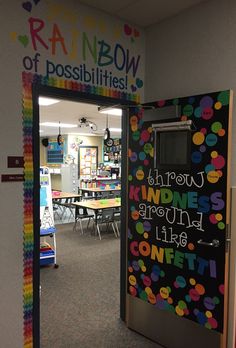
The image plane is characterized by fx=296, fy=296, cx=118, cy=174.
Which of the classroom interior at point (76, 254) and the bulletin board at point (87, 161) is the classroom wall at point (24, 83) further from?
the bulletin board at point (87, 161)

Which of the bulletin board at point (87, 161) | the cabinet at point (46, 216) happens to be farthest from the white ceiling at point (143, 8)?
the bulletin board at point (87, 161)

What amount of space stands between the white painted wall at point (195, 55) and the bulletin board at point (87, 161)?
999cm

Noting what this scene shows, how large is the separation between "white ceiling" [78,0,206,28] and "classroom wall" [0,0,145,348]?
0.50ft

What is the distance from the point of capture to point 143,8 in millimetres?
2506

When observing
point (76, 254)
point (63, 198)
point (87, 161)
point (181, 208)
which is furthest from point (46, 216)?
point (87, 161)

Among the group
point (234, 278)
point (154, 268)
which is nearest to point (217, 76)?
point (234, 278)

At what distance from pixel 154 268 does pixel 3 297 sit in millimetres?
1247

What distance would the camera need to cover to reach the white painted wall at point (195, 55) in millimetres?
2229

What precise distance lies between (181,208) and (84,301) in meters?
1.91

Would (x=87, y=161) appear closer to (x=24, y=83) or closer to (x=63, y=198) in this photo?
(x=63, y=198)

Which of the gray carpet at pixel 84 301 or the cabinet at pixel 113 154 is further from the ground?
the cabinet at pixel 113 154

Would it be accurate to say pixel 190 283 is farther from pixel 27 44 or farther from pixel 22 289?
pixel 27 44

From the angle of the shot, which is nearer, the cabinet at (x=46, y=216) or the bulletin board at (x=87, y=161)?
the cabinet at (x=46, y=216)

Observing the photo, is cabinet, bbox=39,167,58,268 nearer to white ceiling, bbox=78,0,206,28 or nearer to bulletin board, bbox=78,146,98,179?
white ceiling, bbox=78,0,206,28
